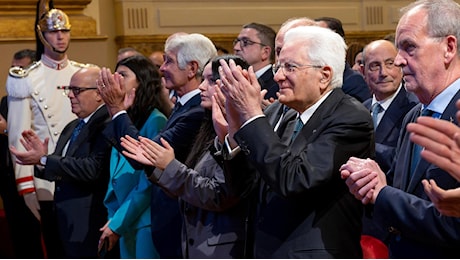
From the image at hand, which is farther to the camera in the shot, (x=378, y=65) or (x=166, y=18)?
(x=166, y=18)

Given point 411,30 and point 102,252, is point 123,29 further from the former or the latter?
point 411,30

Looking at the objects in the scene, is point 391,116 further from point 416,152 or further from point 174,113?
point 416,152

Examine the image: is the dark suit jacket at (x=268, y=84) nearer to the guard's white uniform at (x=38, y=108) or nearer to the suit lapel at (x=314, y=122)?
the guard's white uniform at (x=38, y=108)

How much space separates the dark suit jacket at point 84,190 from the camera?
4.54m

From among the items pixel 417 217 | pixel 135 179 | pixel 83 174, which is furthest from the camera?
pixel 83 174

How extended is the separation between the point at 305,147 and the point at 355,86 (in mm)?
1662

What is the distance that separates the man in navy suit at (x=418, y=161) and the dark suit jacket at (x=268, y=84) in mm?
1757

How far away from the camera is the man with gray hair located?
271cm

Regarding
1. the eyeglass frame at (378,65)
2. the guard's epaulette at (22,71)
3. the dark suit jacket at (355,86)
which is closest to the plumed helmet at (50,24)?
the guard's epaulette at (22,71)

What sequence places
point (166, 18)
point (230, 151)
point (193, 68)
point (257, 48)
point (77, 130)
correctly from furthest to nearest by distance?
point (166, 18) → point (257, 48) → point (77, 130) → point (193, 68) → point (230, 151)

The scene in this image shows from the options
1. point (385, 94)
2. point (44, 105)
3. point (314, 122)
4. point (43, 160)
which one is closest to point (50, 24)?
point (44, 105)

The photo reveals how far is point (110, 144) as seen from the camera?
4.43m

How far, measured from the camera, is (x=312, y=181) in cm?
269

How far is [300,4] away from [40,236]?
3343 mm
